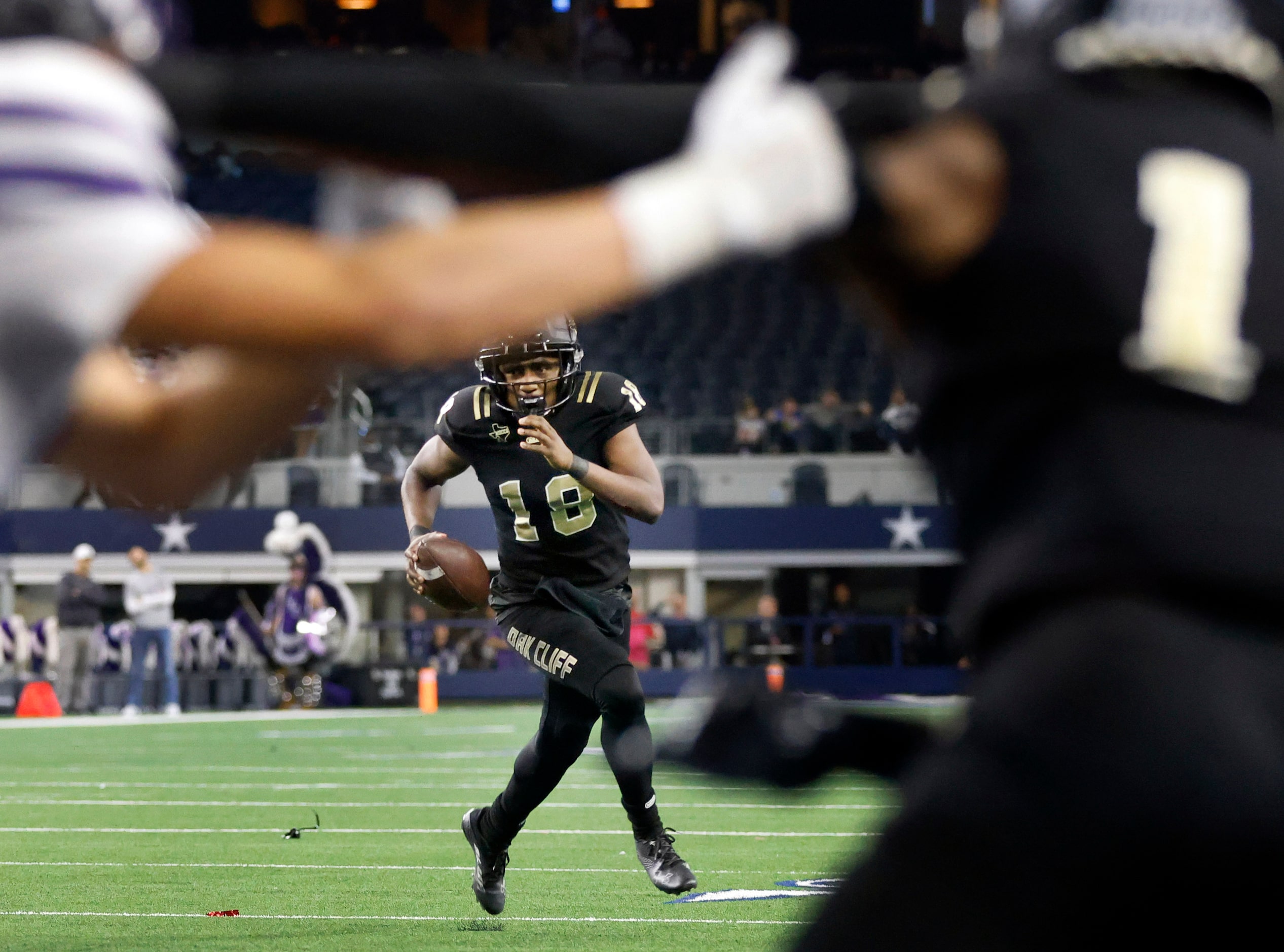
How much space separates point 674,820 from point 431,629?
13.8 meters

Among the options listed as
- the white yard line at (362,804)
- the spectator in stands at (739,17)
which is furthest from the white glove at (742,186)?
the spectator in stands at (739,17)

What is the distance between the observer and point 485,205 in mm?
1570

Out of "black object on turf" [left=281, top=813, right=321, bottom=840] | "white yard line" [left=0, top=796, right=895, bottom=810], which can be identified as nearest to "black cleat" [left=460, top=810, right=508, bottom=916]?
"black object on turf" [left=281, top=813, right=321, bottom=840]

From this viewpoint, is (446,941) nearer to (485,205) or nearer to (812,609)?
(485,205)

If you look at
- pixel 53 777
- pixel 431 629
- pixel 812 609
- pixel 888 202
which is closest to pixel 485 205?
pixel 888 202

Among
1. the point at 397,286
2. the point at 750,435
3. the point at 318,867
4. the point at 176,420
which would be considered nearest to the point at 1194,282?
the point at 397,286

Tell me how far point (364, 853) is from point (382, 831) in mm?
802

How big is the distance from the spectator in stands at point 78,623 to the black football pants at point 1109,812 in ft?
58.3

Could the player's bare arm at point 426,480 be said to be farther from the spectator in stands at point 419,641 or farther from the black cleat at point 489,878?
the spectator in stands at point 419,641

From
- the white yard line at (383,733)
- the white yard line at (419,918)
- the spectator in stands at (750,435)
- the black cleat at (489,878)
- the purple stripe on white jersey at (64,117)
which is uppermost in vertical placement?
the purple stripe on white jersey at (64,117)

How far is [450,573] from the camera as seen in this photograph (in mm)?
5574

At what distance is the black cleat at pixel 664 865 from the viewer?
5.48 meters

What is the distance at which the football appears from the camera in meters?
5.58

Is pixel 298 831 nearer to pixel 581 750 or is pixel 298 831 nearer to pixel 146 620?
pixel 581 750
